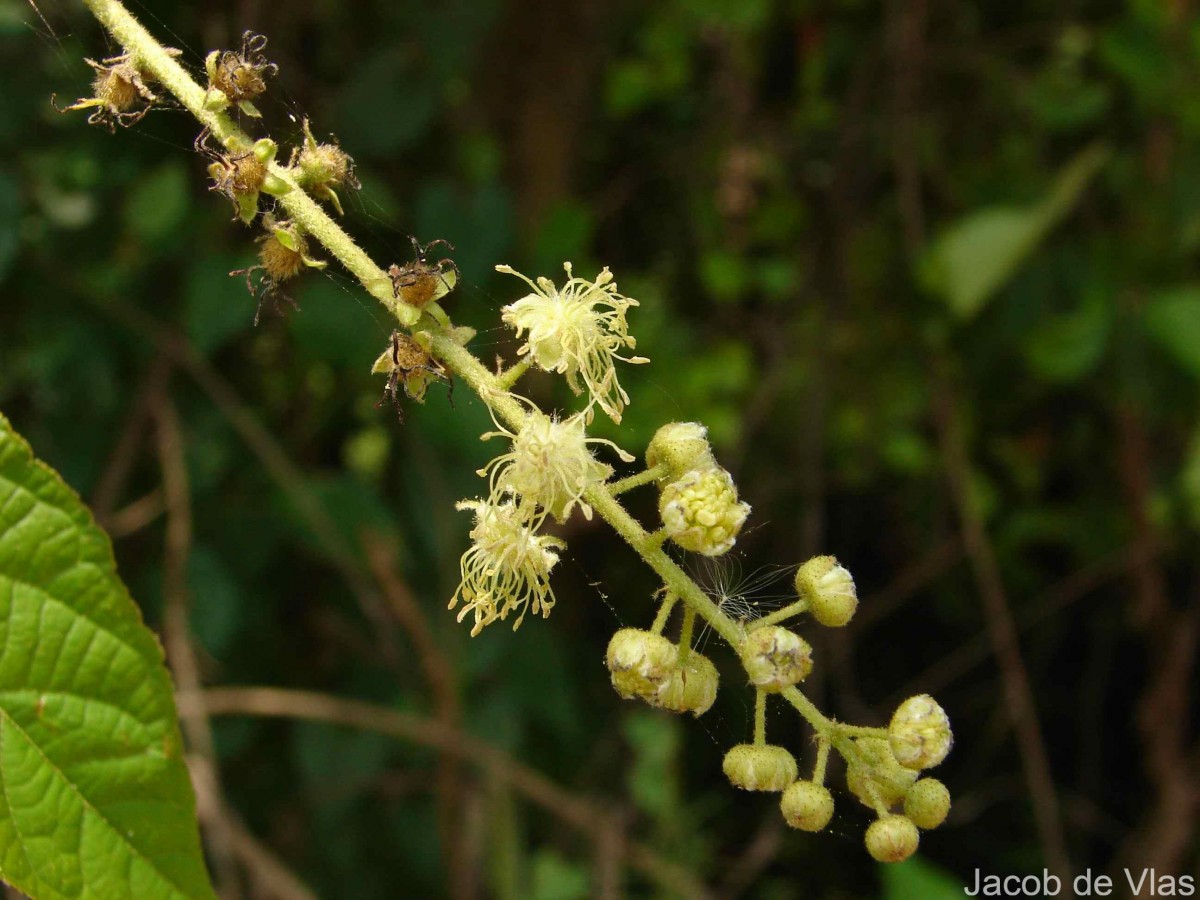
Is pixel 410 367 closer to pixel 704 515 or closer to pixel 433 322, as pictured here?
pixel 433 322

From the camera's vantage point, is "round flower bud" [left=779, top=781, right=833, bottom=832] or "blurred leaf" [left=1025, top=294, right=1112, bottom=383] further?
"blurred leaf" [left=1025, top=294, right=1112, bottom=383]

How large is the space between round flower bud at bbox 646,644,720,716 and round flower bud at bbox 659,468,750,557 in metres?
0.14

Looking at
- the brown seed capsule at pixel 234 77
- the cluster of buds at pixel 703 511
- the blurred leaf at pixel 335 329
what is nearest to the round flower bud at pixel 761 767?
the cluster of buds at pixel 703 511

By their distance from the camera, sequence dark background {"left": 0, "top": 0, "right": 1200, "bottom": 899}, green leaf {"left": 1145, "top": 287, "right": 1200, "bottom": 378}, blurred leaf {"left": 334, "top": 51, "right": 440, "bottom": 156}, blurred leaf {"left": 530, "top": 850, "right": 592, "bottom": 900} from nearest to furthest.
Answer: dark background {"left": 0, "top": 0, "right": 1200, "bottom": 899} < green leaf {"left": 1145, "top": 287, "right": 1200, "bottom": 378} < blurred leaf {"left": 334, "top": 51, "right": 440, "bottom": 156} < blurred leaf {"left": 530, "top": 850, "right": 592, "bottom": 900}

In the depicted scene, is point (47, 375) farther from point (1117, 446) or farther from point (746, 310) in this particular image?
point (1117, 446)

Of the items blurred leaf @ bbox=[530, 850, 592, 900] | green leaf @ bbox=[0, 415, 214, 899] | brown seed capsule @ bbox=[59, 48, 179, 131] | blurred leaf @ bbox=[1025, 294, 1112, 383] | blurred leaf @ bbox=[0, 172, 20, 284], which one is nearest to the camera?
green leaf @ bbox=[0, 415, 214, 899]

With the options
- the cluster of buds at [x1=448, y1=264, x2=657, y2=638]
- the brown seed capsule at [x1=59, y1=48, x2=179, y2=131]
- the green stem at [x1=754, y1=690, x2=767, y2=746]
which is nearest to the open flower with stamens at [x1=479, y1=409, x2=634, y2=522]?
the cluster of buds at [x1=448, y1=264, x2=657, y2=638]

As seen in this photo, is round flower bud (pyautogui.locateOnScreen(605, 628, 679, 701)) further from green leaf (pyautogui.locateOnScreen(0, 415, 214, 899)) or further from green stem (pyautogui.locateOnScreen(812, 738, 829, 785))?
green leaf (pyautogui.locateOnScreen(0, 415, 214, 899))

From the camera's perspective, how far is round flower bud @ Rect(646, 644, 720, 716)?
3.62 feet

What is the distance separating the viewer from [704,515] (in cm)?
107

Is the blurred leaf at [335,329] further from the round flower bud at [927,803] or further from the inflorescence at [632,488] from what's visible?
the round flower bud at [927,803]

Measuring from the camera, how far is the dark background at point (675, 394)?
2627mm

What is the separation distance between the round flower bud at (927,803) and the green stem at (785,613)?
0.66ft

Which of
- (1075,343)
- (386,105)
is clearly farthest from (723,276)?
(386,105)
